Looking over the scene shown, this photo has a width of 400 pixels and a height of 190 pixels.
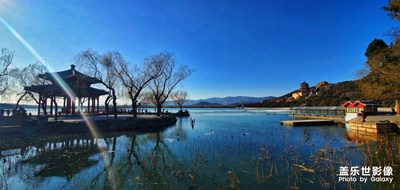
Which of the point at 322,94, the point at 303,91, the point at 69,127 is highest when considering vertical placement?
the point at 303,91

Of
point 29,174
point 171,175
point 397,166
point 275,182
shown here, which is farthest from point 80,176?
point 397,166

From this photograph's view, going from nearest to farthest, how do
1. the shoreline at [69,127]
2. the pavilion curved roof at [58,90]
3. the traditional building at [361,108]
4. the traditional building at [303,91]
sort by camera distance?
the shoreline at [69,127] → the pavilion curved roof at [58,90] → the traditional building at [361,108] → the traditional building at [303,91]

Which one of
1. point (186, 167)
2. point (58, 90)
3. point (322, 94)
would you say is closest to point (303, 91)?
point (322, 94)

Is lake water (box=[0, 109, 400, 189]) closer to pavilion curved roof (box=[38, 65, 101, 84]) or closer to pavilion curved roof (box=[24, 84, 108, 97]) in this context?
pavilion curved roof (box=[24, 84, 108, 97])

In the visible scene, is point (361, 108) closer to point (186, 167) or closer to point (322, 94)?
point (186, 167)

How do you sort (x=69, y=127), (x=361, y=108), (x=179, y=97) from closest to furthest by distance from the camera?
(x=69, y=127)
(x=361, y=108)
(x=179, y=97)

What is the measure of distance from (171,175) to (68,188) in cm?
354

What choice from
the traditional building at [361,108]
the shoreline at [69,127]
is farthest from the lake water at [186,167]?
the traditional building at [361,108]

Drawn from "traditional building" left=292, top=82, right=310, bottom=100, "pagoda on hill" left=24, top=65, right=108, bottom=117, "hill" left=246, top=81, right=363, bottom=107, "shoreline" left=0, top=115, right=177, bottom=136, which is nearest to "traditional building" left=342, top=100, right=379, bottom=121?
"shoreline" left=0, top=115, right=177, bottom=136

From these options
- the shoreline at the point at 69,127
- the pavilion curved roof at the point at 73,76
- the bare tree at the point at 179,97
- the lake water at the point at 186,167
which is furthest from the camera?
the bare tree at the point at 179,97

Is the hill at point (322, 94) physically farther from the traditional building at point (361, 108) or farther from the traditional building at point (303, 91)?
the traditional building at point (361, 108)

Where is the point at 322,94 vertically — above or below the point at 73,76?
below

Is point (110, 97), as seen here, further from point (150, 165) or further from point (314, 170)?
point (314, 170)

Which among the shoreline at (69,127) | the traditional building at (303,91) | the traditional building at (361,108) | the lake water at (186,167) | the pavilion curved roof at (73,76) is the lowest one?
the lake water at (186,167)
